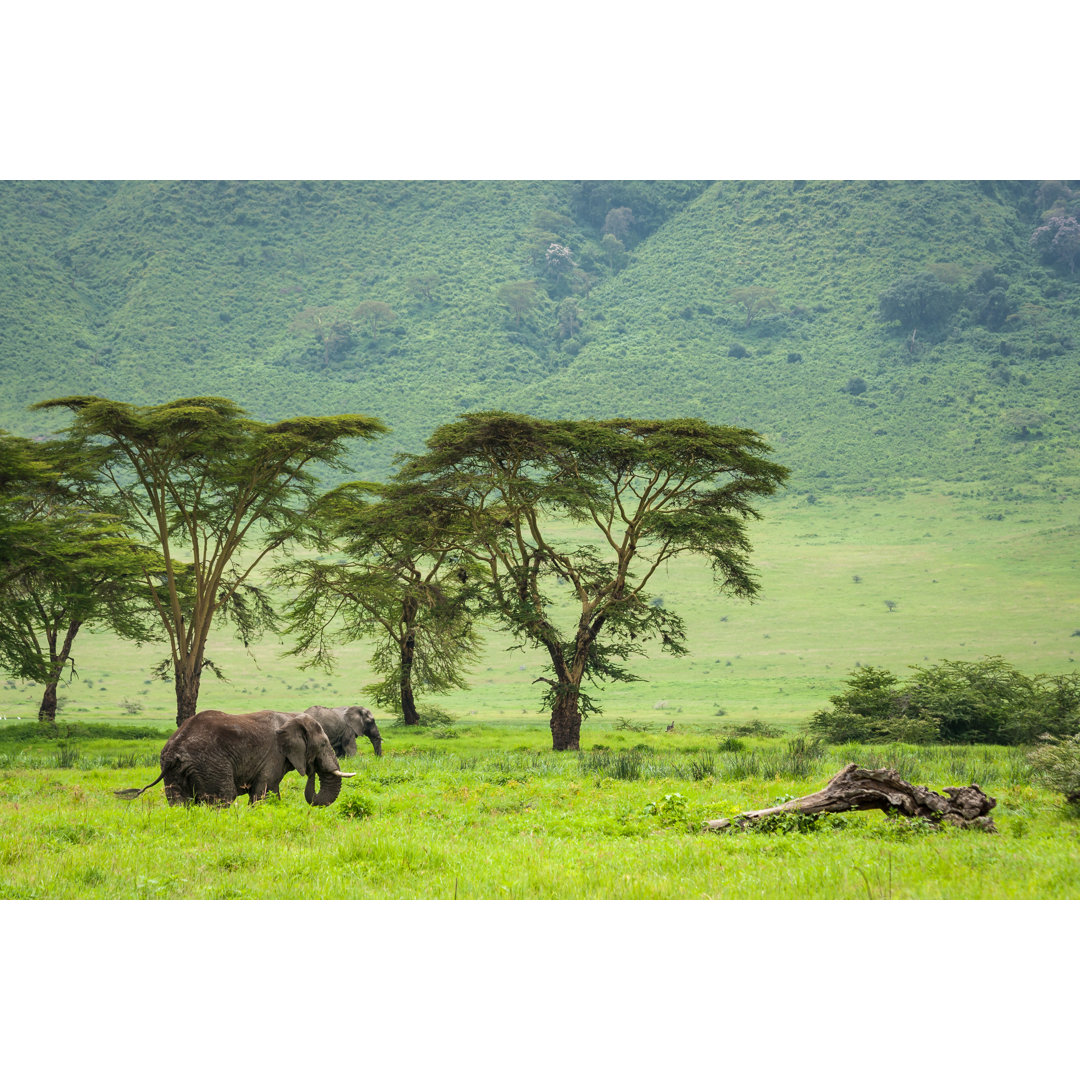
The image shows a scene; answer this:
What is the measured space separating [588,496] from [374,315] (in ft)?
445

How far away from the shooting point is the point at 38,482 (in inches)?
1176

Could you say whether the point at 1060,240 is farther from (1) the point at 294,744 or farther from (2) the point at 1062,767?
(1) the point at 294,744

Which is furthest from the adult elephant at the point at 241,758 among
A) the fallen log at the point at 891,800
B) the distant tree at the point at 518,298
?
the distant tree at the point at 518,298

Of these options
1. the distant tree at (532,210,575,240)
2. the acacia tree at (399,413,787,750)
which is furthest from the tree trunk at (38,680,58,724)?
the distant tree at (532,210,575,240)

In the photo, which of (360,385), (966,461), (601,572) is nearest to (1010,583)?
(966,461)

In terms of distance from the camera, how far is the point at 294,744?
13.8 m

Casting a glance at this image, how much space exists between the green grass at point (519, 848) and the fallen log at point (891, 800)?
0.22 metres

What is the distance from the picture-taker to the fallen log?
35.5ft

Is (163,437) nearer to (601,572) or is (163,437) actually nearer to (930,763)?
(601,572)

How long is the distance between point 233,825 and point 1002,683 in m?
24.8

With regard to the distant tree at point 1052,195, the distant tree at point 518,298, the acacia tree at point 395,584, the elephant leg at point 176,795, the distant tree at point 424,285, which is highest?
the distant tree at point 1052,195

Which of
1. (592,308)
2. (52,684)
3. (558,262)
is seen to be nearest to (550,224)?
(558,262)

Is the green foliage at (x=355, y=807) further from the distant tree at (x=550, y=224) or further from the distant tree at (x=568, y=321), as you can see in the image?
the distant tree at (x=550, y=224)

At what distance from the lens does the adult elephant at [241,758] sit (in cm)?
1280
